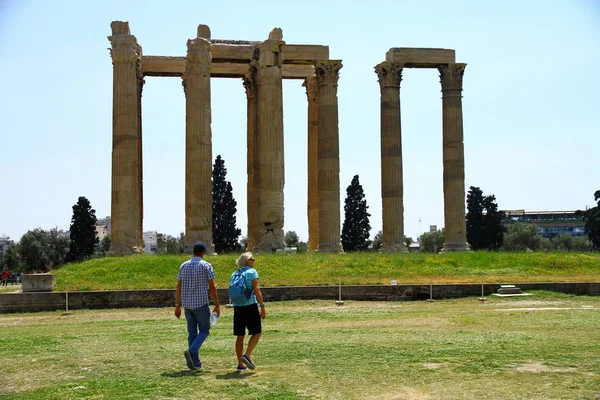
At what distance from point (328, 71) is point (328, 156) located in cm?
530

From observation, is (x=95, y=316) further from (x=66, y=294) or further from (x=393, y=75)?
(x=393, y=75)

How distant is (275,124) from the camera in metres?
47.8

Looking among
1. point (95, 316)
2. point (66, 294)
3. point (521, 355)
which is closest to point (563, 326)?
point (521, 355)

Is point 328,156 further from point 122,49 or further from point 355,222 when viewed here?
point 355,222

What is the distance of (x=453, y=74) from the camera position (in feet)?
177

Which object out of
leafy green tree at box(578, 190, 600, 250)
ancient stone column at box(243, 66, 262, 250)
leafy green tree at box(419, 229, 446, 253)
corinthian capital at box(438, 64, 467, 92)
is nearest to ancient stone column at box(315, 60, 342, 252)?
ancient stone column at box(243, 66, 262, 250)

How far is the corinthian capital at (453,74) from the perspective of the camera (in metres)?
54.0

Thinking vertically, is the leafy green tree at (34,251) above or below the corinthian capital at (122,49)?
below

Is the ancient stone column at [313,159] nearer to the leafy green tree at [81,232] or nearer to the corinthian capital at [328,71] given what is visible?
the corinthian capital at [328,71]

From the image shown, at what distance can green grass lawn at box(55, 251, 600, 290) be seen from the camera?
33688 mm

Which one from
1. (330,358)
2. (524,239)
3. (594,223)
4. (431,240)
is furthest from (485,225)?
(330,358)

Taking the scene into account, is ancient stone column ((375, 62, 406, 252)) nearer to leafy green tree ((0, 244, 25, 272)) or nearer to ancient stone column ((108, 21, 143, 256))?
ancient stone column ((108, 21, 143, 256))

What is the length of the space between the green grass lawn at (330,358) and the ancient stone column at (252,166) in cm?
2795

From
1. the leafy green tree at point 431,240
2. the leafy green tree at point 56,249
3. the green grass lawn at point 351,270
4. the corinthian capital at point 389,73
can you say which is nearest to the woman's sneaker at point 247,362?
the green grass lawn at point 351,270
